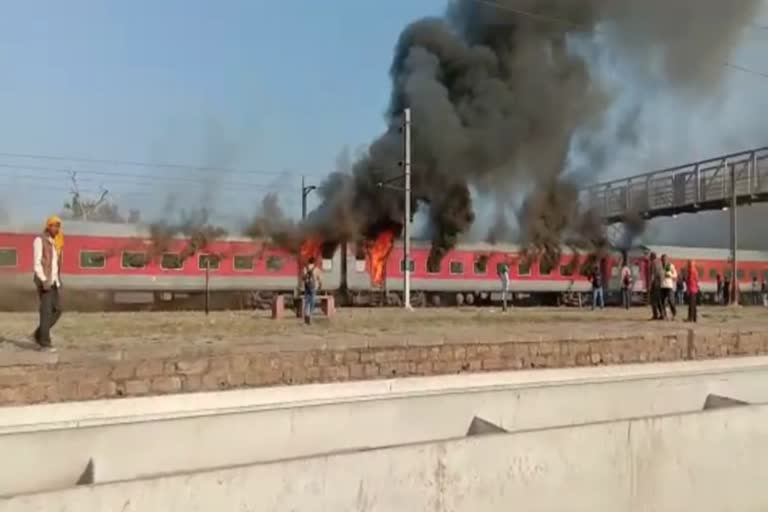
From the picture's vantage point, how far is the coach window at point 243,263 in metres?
30.4

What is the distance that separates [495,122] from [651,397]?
31.2m

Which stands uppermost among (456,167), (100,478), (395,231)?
(456,167)

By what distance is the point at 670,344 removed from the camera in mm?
11734

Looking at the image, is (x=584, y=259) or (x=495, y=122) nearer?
(x=495, y=122)

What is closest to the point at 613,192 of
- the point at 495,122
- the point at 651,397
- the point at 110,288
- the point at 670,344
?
the point at 495,122

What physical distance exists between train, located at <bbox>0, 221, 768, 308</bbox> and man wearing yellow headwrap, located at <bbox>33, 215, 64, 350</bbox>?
17.6 m

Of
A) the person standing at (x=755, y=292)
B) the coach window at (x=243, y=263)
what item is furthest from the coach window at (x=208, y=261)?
the person standing at (x=755, y=292)

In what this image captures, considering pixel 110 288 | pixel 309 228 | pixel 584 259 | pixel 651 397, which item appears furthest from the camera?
pixel 584 259

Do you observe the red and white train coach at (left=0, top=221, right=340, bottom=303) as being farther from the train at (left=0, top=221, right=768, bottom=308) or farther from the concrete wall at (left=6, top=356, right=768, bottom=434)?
the concrete wall at (left=6, top=356, right=768, bottom=434)

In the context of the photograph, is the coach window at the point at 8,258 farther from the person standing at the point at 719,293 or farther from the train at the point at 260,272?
the person standing at the point at 719,293

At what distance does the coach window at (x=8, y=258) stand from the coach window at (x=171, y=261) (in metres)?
5.26

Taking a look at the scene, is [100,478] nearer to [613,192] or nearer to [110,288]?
[110,288]

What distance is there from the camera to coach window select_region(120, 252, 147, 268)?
1125 inches

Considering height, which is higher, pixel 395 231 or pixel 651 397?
pixel 395 231
